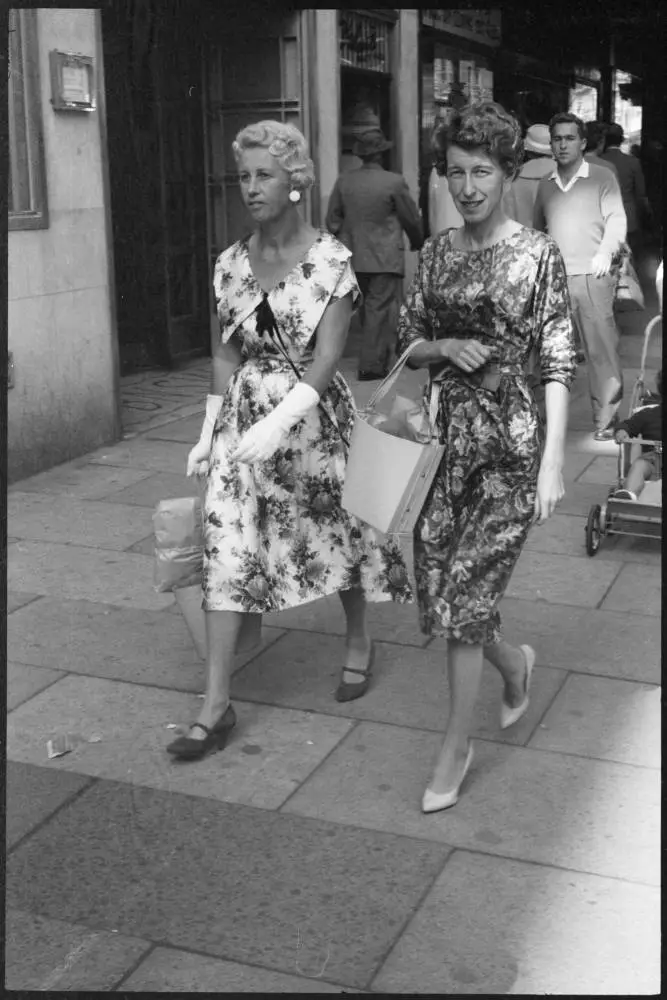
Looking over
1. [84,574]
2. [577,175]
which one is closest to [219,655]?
[84,574]

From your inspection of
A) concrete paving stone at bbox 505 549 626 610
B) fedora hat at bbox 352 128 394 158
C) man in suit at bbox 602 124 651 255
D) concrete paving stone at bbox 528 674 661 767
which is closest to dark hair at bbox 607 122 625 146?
man in suit at bbox 602 124 651 255

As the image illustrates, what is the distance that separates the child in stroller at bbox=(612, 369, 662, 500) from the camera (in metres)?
6.39

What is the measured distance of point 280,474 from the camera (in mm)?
4340

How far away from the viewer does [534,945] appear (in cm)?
313

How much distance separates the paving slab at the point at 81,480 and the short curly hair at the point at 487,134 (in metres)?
4.18

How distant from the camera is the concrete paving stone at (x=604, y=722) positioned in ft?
13.9

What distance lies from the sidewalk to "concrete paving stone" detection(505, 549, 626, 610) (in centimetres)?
2

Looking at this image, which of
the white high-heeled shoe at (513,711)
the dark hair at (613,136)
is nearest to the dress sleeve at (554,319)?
the white high-heeled shoe at (513,711)

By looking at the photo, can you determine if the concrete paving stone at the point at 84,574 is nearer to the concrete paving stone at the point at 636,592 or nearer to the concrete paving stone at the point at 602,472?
the concrete paving stone at the point at 636,592

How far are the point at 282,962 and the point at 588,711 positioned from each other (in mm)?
1816

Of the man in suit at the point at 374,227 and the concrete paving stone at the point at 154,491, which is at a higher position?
A: the man in suit at the point at 374,227

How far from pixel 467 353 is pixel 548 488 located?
44 centimetres

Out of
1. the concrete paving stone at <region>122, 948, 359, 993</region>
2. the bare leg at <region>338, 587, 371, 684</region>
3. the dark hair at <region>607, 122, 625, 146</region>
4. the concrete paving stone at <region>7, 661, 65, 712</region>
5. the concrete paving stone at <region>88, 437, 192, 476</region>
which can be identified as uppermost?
the dark hair at <region>607, 122, 625, 146</region>

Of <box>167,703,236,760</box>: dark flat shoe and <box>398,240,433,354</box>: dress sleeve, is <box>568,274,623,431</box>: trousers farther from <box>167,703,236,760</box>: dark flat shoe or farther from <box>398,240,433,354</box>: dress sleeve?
<box>167,703,236,760</box>: dark flat shoe
